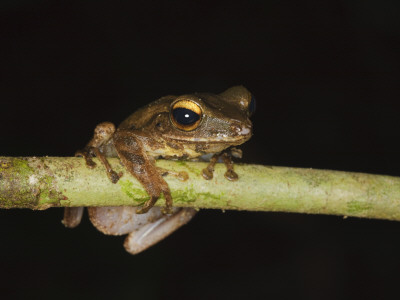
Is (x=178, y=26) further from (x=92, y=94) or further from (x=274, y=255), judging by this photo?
(x=274, y=255)

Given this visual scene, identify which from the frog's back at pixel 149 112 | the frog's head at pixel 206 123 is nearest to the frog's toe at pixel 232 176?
the frog's head at pixel 206 123

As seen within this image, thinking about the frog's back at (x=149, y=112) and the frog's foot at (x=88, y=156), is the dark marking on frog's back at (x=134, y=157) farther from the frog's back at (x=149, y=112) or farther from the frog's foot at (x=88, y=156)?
the frog's back at (x=149, y=112)

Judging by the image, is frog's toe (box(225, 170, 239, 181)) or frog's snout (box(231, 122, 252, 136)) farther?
frog's snout (box(231, 122, 252, 136))

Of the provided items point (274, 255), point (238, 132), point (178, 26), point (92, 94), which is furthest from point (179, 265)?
point (178, 26)

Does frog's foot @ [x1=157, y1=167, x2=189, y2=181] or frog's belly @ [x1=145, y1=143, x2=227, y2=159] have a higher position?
frog's belly @ [x1=145, y1=143, x2=227, y2=159]

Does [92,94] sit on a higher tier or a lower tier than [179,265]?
higher

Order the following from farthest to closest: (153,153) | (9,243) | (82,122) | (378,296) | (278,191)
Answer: (82,122) < (378,296) < (9,243) < (153,153) < (278,191)

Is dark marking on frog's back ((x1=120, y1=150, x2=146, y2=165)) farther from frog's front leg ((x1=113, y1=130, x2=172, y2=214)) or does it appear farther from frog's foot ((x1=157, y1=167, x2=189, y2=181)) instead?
frog's foot ((x1=157, y1=167, x2=189, y2=181))

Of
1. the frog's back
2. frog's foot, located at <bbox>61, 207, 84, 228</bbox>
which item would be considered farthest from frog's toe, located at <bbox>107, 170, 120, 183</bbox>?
frog's foot, located at <bbox>61, 207, 84, 228</bbox>

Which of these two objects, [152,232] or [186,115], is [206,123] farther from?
[152,232]
